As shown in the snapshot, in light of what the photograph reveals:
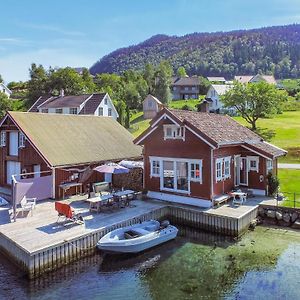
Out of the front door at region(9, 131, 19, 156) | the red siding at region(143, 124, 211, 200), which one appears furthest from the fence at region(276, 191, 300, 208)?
the front door at region(9, 131, 19, 156)

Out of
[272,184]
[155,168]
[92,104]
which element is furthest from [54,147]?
[92,104]

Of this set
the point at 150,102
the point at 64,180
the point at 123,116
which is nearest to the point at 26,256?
the point at 64,180

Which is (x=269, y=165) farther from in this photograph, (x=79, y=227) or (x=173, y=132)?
(x=79, y=227)

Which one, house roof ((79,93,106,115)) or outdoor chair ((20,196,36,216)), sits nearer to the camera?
outdoor chair ((20,196,36,216))

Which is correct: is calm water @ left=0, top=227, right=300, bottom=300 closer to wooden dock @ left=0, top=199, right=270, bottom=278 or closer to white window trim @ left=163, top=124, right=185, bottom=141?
wooden dock @ left=0, top=199, right=270, bottom=278

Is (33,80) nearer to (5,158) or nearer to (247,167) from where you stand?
(5,158)

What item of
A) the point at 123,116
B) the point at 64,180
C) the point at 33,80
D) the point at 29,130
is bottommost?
the point at 64,180

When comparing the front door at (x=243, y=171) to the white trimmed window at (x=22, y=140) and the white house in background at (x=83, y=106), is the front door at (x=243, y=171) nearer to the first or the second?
the white trimmed window at (x=22, y=140)
